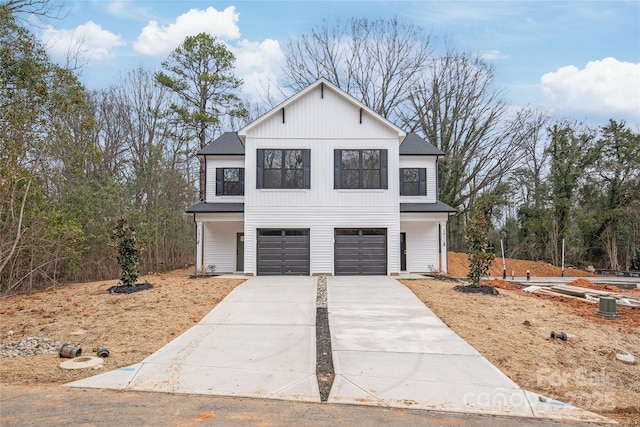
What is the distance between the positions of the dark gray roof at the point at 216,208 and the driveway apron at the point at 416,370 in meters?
8.73

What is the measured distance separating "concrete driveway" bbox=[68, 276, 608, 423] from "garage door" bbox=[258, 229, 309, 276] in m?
6.31

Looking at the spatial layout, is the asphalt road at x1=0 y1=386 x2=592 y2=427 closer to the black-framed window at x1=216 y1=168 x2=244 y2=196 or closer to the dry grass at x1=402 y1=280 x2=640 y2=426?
the dry grass at x1=402 y1=280 x2=640 y2=426

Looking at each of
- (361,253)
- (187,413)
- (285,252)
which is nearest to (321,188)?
(285,252)

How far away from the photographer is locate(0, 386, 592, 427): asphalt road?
187 inches

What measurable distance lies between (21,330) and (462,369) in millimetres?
8261

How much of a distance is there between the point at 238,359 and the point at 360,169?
11.7 metres

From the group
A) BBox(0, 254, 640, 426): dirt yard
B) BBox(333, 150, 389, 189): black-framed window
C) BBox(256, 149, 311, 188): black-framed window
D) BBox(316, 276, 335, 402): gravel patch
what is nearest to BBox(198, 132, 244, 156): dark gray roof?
BBox(256, 149, 311, 188): black-framed window

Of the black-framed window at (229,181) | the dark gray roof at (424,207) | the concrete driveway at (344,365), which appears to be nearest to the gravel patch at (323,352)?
the concrete driveway at (344,365)

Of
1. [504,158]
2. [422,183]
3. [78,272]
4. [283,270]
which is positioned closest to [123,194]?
[78,272]

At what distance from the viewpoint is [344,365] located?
22.7ft

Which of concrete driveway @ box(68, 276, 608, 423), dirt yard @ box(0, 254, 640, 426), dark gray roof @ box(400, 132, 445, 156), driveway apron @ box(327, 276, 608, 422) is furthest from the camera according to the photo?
dark gray roof @ box(400, 132, 445, 156)

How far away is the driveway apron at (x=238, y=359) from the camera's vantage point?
Result: 5953mm

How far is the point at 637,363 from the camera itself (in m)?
8.02

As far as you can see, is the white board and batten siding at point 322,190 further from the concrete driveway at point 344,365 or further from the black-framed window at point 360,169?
the concrete driveway at point 344,365
